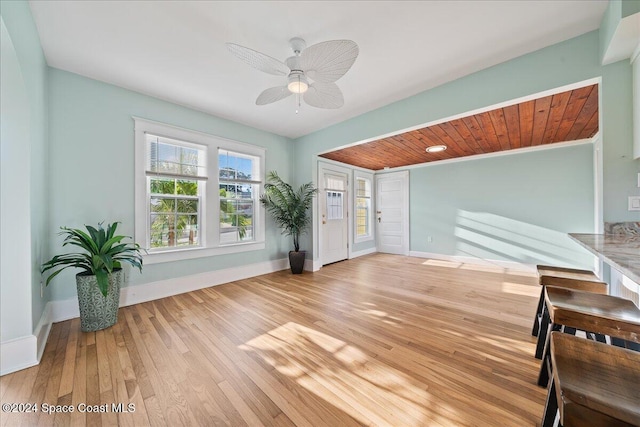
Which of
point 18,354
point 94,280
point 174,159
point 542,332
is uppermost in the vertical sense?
point 174,159

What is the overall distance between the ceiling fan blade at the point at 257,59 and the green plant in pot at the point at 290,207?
7.80 feet

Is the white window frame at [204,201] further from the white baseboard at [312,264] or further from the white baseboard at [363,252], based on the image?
the white baseboard at [363,252]

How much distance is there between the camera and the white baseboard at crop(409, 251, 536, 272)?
423cm

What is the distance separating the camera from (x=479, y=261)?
4711 mm

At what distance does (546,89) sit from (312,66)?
2103mm

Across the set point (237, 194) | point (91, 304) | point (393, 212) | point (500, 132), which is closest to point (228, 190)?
point (237, 194)

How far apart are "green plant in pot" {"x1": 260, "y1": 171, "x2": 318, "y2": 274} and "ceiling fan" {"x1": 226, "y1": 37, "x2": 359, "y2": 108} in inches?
78.2

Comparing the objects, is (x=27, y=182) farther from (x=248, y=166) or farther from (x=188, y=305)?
(x=248, y=166)

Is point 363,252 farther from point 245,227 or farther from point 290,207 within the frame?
point 245,227

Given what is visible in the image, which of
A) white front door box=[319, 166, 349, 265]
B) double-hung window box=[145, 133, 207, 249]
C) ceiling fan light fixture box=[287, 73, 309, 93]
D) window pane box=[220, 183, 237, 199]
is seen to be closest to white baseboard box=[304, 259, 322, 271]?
white front door box=[319, 166, 349, 265]

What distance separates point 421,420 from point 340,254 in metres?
3.96

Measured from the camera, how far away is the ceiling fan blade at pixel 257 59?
1618 mm

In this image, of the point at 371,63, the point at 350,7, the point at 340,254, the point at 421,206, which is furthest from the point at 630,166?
the point at 340,254

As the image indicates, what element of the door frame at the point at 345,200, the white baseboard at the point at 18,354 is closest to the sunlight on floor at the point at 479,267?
the door frame at the point at 345,200
